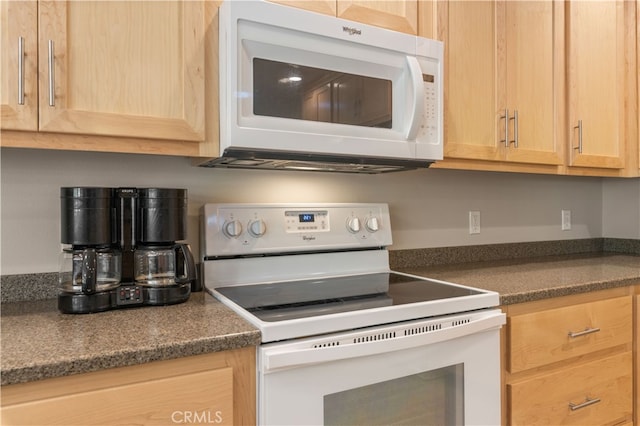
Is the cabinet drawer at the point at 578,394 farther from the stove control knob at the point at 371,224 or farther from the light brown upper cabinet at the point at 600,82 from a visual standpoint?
the light brown upper cabinet at the point at 600,82

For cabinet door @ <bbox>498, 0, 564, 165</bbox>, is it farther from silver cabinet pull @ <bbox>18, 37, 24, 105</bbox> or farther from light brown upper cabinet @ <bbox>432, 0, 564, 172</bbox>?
silver cabinet pull @ <bbox>18, 37, 24, 105</bbox>

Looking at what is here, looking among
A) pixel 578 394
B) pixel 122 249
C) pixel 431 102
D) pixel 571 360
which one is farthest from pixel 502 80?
pixel 122 249

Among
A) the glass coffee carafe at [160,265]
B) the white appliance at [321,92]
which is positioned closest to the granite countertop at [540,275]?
the white appliance at [321,92]

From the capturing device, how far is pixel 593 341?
1.48 metres

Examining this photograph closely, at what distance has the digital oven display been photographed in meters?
1.54

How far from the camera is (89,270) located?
1.06 metres

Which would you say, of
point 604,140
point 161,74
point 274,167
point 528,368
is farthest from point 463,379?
point 604,140

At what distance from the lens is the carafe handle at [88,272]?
106 cm

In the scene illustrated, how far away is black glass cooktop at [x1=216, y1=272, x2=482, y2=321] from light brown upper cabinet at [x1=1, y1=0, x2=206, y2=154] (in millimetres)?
464

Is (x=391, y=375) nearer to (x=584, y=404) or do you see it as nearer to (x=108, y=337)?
(x=108, y=337)

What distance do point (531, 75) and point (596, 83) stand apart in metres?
0.42

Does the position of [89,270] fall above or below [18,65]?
below

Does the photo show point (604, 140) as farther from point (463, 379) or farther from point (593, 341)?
point (463, 379)

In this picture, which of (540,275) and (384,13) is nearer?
(384,13)
